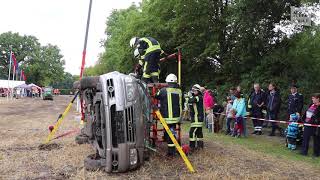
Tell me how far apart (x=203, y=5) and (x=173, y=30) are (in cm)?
221

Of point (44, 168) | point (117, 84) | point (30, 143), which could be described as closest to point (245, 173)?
point (117, 84)

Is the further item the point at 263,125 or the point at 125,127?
the point at 263,125

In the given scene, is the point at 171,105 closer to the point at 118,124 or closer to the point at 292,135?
the point at 118,124

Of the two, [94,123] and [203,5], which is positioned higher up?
[203,5]

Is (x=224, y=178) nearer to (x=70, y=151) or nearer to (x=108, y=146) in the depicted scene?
(x=108, y=146)

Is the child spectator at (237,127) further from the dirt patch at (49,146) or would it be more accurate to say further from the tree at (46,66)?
the tree at (46,66)

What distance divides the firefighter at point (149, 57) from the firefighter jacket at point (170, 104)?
681 millimetres

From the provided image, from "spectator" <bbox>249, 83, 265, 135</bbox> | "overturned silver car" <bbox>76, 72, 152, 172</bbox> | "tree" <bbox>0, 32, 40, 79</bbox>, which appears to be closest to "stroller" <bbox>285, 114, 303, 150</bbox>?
"spectator" <bbox>249, 83, 265, 135</bbox>

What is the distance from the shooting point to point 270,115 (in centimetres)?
1263

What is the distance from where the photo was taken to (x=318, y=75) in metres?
13.9

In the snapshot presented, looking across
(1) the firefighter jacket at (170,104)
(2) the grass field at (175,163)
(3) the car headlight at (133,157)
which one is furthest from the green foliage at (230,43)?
(3) the car headlight at (133,157)

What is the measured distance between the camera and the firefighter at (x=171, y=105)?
8.04 meters

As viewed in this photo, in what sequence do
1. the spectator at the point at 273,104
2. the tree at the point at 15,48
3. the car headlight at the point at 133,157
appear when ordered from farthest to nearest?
the tree at the point at 15,48, the spectator at the point at 273,104, the car headlight at the point at 133,157

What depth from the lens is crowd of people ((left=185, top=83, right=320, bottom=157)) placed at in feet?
29.4
